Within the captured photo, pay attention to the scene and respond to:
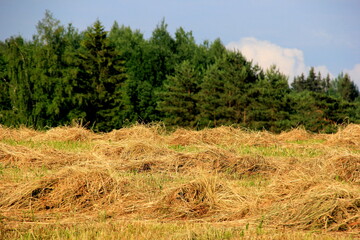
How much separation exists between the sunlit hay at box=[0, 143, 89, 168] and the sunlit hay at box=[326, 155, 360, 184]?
18.1ft

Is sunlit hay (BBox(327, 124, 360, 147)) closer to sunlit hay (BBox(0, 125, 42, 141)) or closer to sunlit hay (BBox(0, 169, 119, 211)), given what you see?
sunlit hay (BBox(0, 169, 119, 211))

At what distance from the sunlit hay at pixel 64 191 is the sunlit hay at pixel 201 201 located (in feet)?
3.56

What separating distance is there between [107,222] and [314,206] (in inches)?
103

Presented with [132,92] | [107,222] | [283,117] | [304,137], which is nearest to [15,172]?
[107,222]

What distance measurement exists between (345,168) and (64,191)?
211 inches

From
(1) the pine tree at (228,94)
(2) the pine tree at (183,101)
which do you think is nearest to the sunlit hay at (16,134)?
(1) the pine tree at (228,94)

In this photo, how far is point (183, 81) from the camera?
126 ft

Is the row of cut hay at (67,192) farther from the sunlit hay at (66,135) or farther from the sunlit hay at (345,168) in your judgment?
the sunlit hay at (66,135)

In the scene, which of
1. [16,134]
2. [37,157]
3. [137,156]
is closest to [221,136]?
[137,156]

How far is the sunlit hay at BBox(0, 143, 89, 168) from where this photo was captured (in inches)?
388

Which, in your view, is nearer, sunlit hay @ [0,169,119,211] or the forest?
sunlit hay @ [0,169,119,211]

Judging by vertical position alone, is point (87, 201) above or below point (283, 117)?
below

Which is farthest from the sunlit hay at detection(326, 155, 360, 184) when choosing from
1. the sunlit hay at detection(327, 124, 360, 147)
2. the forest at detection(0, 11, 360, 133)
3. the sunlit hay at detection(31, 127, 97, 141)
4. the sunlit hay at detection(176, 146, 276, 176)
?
the forest at detection(0, 11, 360, 133)

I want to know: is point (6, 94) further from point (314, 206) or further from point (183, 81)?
point (314, 206)
